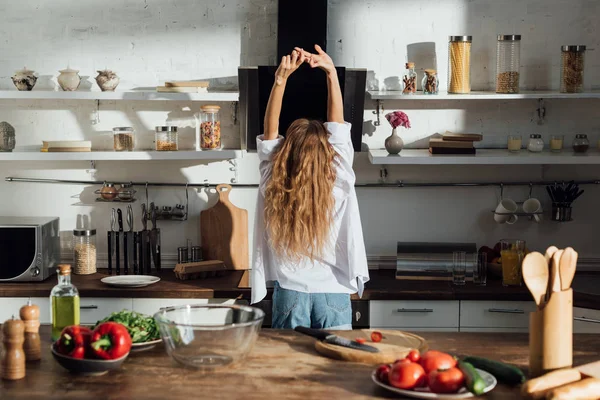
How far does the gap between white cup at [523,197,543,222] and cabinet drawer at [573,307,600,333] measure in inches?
30.5

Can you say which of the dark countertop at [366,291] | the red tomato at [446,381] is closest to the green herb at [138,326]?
the red tomato at [446,381]

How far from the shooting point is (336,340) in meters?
2.78

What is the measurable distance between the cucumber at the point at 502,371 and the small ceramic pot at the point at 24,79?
3244 mm

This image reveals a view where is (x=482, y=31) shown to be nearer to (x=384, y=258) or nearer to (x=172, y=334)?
(x=384, y=258)

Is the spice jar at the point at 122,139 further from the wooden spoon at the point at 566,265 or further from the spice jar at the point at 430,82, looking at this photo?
the wooden spoon at the point at 566,265

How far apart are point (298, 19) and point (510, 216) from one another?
1.63 metres

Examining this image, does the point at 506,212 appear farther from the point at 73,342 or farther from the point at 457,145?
the point at 73,342

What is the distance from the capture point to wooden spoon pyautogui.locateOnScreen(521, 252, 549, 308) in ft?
8.21

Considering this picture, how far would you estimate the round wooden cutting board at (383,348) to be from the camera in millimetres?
2695

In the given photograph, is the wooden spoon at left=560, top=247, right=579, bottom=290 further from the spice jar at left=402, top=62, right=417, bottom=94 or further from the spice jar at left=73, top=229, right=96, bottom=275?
the spice jar at left=73, top=229, right=96, bottom=275

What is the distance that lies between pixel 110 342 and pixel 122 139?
8.40 feet

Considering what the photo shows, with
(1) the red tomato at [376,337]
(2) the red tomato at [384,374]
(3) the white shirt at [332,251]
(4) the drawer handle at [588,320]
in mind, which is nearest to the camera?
(2) the red tomato at [384,374]

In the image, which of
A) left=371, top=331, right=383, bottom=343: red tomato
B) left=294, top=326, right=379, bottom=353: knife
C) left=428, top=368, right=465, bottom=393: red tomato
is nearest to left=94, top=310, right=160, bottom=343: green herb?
left=294, top=326, right=379, bottom=353: knife

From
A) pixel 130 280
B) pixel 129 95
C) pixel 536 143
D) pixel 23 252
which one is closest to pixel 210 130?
pixel 129 95
